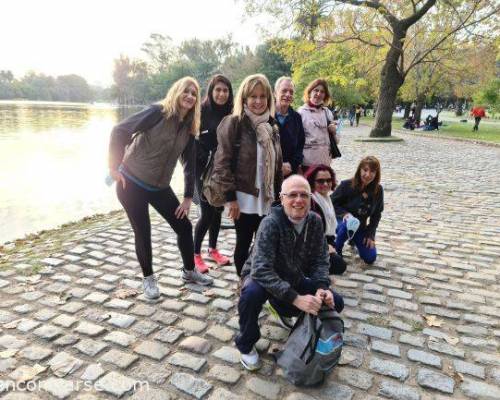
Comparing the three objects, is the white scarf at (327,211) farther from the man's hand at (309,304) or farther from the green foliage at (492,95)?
the green foliage at (492,95)

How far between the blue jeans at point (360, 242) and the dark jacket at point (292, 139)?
3.28 feet

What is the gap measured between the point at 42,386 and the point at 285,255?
1.87 metres

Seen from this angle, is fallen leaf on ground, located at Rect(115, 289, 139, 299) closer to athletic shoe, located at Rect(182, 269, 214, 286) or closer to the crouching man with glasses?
athletic shoe, located at Rect(182, 269, 214, 286)

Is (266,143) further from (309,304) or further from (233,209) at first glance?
(309,304)

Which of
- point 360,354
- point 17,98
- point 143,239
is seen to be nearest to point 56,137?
point 143,239

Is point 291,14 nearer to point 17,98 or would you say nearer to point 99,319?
point 99,319

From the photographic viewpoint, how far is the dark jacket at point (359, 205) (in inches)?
188

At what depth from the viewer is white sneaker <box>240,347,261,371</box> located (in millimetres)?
2834

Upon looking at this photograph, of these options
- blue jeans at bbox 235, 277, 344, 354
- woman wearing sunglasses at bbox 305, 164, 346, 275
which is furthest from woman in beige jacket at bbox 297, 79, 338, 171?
blue jeans at bbox 235, 277, 344, 354

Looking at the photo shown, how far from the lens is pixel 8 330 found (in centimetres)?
329

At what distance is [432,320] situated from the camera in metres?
3.59

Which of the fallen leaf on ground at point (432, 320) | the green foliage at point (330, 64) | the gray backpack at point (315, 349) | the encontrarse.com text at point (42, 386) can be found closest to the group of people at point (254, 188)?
the gray backpack at point (315, 349)

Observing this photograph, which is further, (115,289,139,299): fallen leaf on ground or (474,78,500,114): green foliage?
(474,78,500,114): green foliage

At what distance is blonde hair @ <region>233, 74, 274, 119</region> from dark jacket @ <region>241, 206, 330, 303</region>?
1.07 metres
